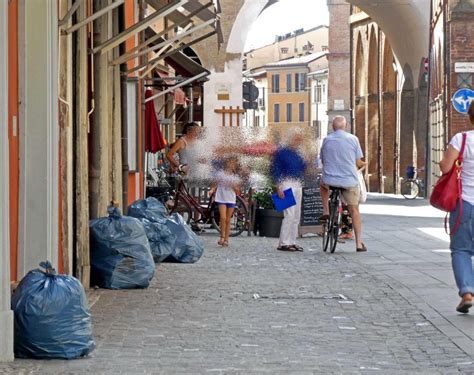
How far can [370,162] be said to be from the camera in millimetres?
58188

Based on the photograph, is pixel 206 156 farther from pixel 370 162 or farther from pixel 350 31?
pixel 350 31

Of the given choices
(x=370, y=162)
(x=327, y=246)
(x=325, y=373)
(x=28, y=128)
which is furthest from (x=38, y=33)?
(x=370, y=162)

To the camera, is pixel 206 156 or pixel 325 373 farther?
pixel 206 156

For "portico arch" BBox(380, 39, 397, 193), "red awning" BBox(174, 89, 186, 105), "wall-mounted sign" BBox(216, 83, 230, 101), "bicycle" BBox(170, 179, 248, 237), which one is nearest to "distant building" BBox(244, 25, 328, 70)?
"portico arch" BBox(380, 39, 397, 193)

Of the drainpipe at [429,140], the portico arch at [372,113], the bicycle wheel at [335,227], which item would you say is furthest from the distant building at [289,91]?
the bicycle wheel at [335,227]

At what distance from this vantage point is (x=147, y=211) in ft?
50.0

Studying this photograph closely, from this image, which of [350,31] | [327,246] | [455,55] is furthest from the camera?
[350,31]

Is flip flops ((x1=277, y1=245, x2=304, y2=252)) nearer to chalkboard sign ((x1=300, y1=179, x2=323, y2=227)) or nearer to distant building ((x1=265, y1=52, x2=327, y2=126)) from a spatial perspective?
chalkboard sign ((x1=300, y1=179, x2=323, y2=227))

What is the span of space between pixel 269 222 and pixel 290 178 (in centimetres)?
303

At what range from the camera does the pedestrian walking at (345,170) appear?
679 inches

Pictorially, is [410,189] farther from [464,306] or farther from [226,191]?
[464,306]

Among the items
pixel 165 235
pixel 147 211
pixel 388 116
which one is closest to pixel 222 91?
pixel 147 211

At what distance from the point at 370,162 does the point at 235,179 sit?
130ft

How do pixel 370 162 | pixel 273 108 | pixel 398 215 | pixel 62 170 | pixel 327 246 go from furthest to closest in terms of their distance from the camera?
pixel 273 108
pixel 370 162
pixel 398 215
pixel 327 246
pixel 62 170
